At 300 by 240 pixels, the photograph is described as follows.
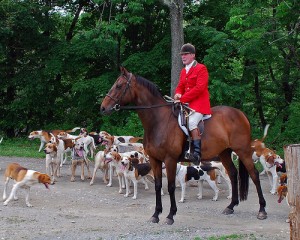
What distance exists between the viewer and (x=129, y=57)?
20.6 m

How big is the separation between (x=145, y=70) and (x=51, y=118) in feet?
22.0

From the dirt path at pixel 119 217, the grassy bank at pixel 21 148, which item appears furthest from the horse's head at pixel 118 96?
the grassy bank at pixel 21 148

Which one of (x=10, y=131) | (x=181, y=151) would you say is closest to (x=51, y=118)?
(x=10, y=131)

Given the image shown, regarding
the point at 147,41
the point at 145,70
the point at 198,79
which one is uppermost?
the point at 147,41

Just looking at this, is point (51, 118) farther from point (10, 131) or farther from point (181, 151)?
point (181, 151)

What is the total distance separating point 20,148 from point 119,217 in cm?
1117

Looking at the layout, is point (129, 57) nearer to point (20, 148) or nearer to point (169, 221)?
point (20, 148)

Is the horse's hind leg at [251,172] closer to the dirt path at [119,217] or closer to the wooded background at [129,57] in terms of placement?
the dirt path at [119,217]

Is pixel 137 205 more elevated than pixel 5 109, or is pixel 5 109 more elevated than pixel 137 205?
pixel 5 109

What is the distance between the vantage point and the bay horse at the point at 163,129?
915 centimetres

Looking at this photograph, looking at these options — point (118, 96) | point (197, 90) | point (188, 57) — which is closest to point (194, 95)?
point (197, 90)

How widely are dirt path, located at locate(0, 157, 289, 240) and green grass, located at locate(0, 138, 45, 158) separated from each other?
5047mm

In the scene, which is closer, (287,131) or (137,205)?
(137,205)

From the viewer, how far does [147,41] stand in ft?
74.6
